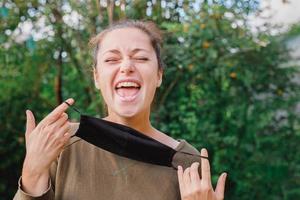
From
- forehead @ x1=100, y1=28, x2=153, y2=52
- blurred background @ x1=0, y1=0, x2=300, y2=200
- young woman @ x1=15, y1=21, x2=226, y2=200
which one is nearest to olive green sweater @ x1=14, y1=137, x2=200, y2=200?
young woman @ x1=15, y1=21, x2=226, y2=200

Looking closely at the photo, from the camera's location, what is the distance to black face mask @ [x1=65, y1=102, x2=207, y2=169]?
2.07 meters

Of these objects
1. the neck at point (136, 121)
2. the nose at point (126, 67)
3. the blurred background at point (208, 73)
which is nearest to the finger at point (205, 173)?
the neck at point (136, 121)

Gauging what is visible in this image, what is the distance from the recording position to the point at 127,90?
2033mm

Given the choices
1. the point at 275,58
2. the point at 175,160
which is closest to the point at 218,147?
the point at 275,58

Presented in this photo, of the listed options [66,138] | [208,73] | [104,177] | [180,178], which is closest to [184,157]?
[180,178]

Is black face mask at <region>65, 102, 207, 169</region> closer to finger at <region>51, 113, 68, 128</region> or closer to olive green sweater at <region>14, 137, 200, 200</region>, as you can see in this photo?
olive green sweater at <region>14, 137, 200, 200</region>

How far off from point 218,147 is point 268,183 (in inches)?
25.9

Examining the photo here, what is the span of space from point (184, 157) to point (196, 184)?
239mm

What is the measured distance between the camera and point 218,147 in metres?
5.16

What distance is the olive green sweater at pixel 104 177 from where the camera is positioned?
6.50 ft

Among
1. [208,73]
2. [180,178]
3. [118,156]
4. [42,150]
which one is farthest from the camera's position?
[208,73]

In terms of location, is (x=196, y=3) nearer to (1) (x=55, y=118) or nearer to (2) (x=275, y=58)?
(2) (x=275, y=58)

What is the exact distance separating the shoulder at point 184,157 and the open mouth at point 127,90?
0.29 metres

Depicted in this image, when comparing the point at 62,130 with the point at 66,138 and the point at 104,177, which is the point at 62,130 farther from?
the point at 104,177
